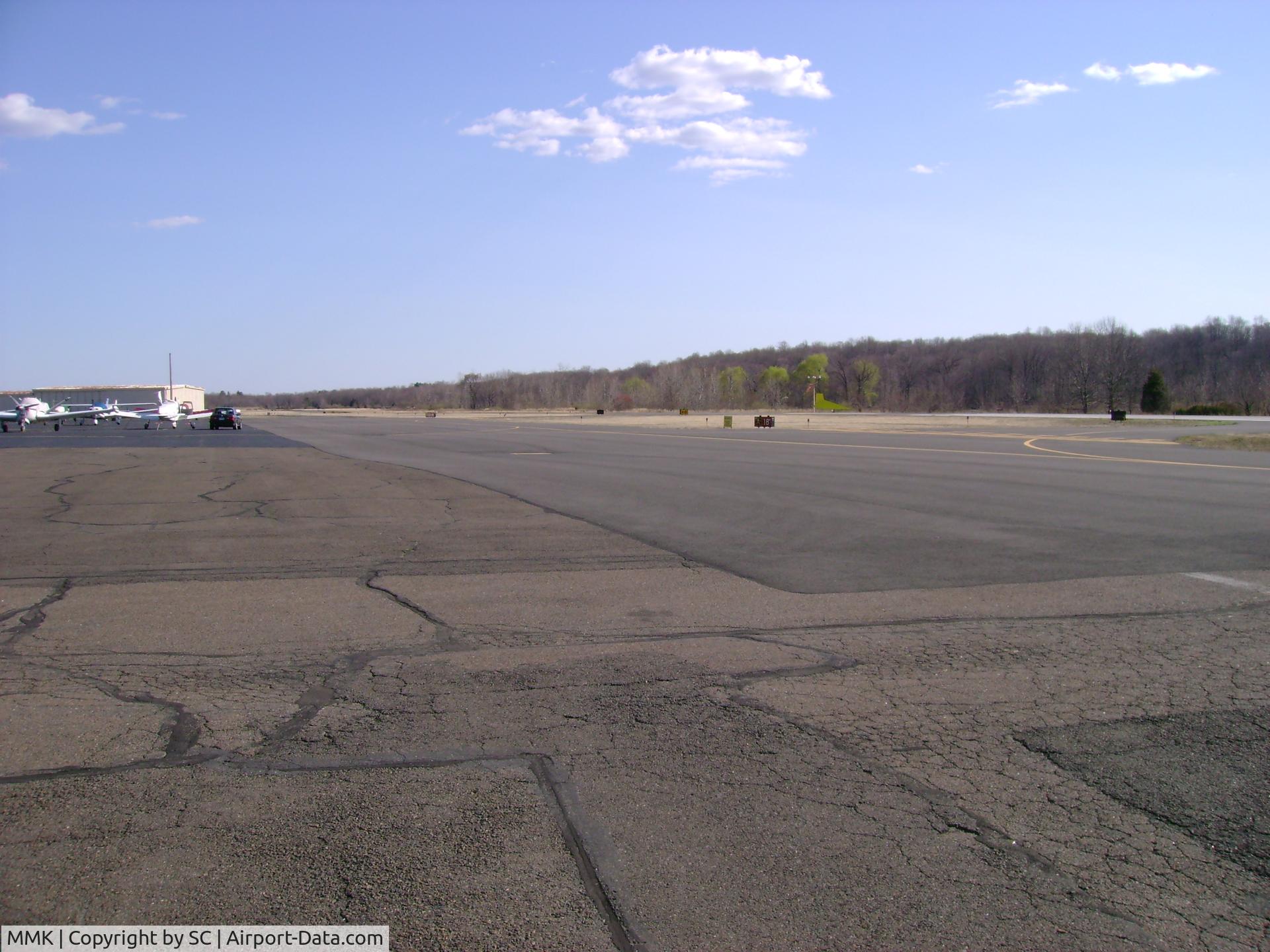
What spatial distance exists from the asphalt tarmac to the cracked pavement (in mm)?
1318

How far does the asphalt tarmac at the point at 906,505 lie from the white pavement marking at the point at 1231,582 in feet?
1.10

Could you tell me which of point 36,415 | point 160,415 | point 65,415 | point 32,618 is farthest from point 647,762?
point 65,415

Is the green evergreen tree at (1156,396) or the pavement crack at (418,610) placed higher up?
the green evergreen tree at (1156,396)

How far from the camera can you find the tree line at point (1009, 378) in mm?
135125

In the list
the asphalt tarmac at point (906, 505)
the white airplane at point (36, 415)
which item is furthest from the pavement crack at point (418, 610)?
the white airplane at point (36, 415)

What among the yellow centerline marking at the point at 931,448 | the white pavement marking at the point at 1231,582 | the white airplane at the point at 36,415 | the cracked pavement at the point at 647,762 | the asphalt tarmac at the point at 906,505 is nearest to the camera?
the cracked pavement at the point at 647,762

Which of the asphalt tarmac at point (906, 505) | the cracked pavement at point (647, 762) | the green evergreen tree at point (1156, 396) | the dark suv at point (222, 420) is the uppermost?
the green evergreen tree at point (1156, 396)

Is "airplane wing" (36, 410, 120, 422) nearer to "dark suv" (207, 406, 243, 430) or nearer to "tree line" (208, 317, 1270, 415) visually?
"dark suv" (207, 406, 243, 430)

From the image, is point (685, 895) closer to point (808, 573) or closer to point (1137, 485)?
point (808, 573)

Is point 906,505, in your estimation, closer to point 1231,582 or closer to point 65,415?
point 1231,582

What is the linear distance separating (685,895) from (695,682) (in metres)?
2.55

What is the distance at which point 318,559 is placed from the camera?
10.6 m

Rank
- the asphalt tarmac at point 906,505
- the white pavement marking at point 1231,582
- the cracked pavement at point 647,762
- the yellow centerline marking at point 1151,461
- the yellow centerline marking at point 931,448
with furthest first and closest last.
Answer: the yellow centerline marking at point 931,448
the yellow centerline marking at point 1151,461
the asphalt tarmac at point 906,505
the white pavement marking at point 1231,582
the cracked pavement at point 647,762

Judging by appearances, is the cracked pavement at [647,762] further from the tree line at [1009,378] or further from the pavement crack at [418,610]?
the tree line at [1009,378]
